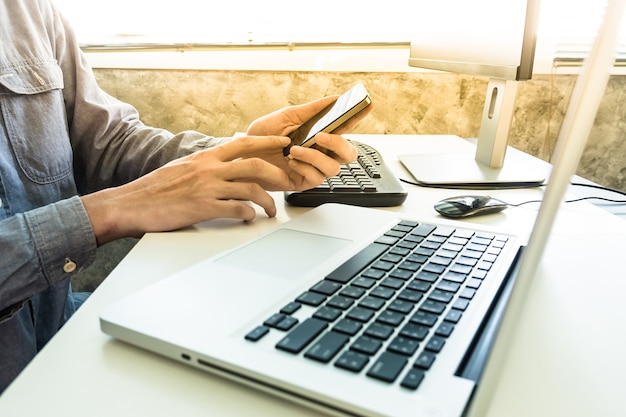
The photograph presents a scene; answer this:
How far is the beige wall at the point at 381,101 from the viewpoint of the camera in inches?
53.9

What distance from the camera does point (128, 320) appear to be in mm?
334

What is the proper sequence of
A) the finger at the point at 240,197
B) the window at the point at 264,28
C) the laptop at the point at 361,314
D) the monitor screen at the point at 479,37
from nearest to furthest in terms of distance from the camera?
the laptop at the point at 361,314
the finger at the point at 240,197
the monitor screen at the point at 479,37
the window at the point at 264,28

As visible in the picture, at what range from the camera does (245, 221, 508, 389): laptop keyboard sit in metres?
0.28

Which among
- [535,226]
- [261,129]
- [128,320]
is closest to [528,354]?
[535,226]

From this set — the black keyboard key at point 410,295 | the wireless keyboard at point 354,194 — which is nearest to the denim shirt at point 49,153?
the wireless keyboard at point 354,194

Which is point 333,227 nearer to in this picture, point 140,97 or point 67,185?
point 67,185

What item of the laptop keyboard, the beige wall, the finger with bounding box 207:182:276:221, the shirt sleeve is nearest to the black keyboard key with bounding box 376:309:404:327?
the laptop keyboard

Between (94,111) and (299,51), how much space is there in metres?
0.67

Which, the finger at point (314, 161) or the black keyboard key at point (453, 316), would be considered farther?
the finger at point (314, 161)

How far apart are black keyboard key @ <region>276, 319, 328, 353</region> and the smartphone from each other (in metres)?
0.32

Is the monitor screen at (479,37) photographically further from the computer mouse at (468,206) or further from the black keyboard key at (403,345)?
the black keyboard key at (403,345)

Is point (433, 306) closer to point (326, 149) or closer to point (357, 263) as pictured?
point (357, 263)

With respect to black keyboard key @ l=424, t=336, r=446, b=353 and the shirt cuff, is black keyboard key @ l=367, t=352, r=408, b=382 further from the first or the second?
the shirt cuff

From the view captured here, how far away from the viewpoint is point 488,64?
2.71 ft
